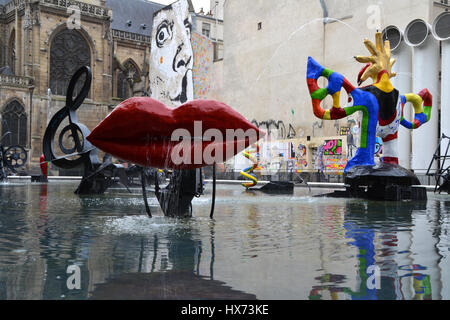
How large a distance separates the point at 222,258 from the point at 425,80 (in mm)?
26609

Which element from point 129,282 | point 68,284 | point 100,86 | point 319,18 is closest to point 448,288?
point 129,282

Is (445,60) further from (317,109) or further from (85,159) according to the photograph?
(85,159)

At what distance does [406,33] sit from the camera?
28.0 m

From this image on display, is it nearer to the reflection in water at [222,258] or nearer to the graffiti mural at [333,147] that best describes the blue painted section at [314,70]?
the reflection in water at [222,258]

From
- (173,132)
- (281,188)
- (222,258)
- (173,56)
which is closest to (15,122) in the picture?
(173,56)

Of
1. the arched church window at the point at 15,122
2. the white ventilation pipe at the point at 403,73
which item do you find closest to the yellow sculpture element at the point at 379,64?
the white ventilation pipe at the point at 403,73

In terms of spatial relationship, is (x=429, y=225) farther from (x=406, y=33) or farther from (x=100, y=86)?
(x=100, y=86)

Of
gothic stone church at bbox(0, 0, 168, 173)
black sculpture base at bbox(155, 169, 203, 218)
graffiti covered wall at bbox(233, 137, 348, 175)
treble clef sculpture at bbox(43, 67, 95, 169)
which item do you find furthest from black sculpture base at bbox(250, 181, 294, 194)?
gothic stone church at bbox(0, 0, 168, 173)

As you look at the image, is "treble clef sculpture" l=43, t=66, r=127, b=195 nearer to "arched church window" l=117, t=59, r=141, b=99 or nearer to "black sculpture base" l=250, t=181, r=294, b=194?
"black sculpture base" l=250, t=181, r=294, b=194

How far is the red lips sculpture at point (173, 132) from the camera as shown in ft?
19.5

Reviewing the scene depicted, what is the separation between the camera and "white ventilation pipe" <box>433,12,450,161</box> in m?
26.0

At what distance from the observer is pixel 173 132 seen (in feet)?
20.2

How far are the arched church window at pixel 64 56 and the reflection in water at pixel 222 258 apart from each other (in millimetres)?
48998
